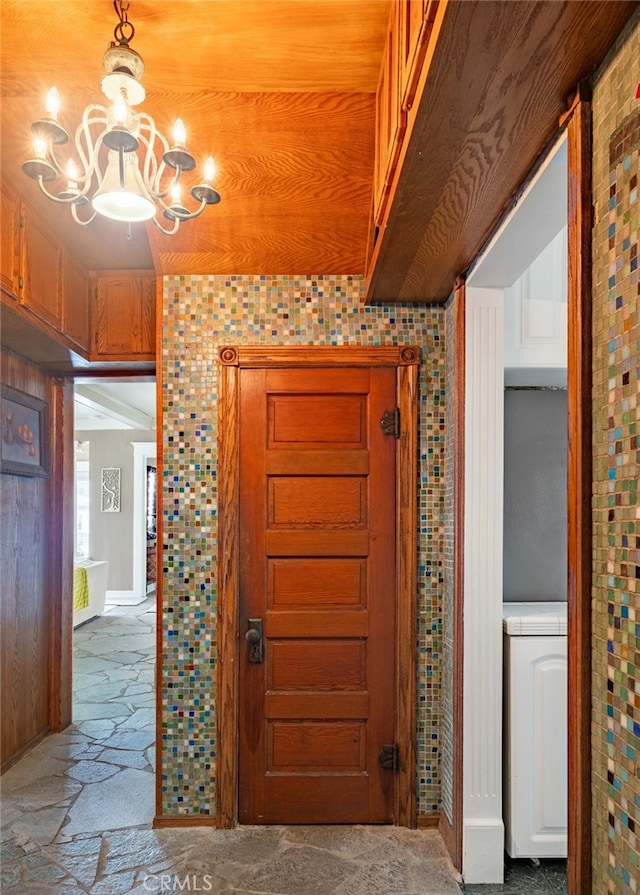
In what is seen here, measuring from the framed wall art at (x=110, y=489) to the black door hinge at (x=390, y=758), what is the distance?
714cm

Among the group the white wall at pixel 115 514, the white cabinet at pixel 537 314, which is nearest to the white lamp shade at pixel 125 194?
the white cabinet at pixel 537 314

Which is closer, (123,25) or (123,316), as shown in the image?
(123,25)

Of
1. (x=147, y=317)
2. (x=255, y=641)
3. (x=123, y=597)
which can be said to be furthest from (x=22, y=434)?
(x=123, y=597)

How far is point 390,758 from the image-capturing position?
267cm

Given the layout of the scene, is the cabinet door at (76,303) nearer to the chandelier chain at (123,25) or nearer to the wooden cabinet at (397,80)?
the chandelier chain at (123,25)

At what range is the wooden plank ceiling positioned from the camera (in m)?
1.20

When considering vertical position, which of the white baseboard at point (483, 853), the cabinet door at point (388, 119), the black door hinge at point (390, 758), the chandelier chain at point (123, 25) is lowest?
the white baseboard at point (483, 853)

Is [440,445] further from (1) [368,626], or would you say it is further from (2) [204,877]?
(2) [204,877]

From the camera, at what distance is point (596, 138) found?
122 centimetres

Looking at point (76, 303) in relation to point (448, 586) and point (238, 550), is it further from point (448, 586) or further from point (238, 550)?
point (448, 586)
